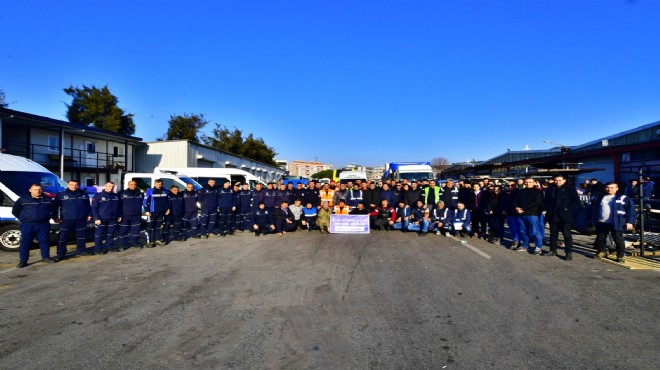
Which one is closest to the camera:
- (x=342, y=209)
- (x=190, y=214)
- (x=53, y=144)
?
(x=190, y=214)

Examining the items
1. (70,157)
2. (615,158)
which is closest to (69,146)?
(70,157)

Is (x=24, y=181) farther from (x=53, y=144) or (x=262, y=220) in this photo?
(x=53, y=144)

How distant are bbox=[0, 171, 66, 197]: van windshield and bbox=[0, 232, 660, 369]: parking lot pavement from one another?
3310 mm

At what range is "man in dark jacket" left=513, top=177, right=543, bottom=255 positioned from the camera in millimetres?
9859

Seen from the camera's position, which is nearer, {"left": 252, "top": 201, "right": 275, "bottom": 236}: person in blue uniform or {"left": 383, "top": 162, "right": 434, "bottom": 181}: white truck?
{"left": 252, "top": 201, "right": 275, "bottom": 236}: person in blue uniform

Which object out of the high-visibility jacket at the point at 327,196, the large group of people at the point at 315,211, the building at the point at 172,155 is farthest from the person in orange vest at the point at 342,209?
the building at the point at 172,155

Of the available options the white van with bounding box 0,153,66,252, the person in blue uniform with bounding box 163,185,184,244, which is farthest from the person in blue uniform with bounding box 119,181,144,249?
the white van with bounding box 0,153,66,252

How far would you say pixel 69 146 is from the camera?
89.0 ft

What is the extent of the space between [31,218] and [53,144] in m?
21.0

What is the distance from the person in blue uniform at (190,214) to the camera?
39.9 ft

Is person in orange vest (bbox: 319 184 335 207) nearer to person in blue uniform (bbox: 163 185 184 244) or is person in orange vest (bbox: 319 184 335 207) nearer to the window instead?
person in blue uniform (bbox: 163 185 184 244)

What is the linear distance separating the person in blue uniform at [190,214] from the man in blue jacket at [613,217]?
10462 millimetres

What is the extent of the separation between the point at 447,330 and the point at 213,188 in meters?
9.80

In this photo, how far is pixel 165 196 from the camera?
1125cm
